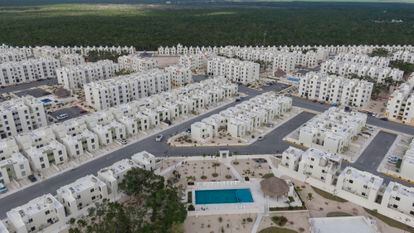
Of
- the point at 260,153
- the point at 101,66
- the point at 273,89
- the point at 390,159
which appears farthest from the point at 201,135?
the point at 101,66

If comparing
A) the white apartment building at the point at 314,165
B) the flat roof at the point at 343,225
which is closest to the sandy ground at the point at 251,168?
the white apartment building at the point at 314,165

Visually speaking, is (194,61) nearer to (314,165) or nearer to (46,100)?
(46,100)

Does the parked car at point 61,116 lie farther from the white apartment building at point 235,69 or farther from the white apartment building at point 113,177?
the white apartment building at point 235,69

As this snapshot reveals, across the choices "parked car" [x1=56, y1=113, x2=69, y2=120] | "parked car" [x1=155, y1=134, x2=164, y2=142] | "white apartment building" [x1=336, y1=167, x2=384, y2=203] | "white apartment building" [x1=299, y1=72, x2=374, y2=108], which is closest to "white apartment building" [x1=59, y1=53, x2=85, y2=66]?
"parked car" [x1=56, y1=113, x2=69, y2=120]

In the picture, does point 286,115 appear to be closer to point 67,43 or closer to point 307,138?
point 307,138

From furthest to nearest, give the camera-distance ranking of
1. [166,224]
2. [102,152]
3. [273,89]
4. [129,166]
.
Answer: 1. [273,89]
2. [102,152]
3. [129,166]
4. [166,224]

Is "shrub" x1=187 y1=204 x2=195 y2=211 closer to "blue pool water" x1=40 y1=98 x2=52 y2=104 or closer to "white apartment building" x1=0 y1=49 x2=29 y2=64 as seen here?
"blue pool water" x1=40 y1=98 x2=52 y2=104
